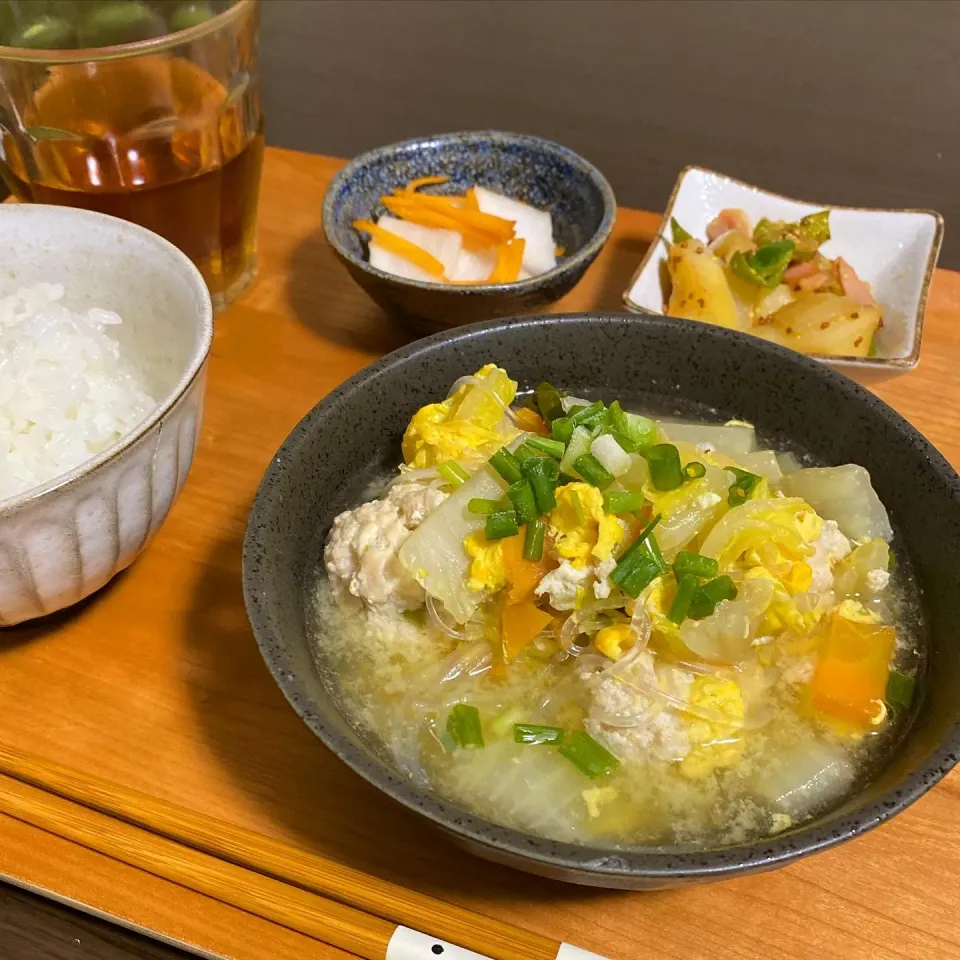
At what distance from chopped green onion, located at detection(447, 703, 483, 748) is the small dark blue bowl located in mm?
836

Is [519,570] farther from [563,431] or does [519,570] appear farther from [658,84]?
[658,84]

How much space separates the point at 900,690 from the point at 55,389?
123 cm

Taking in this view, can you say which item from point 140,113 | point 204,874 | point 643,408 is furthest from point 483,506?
point 140,113

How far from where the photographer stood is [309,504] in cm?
132

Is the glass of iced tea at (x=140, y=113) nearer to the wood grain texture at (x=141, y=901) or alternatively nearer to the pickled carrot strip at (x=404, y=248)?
the pickled carrot strip at (x=404, y=248)

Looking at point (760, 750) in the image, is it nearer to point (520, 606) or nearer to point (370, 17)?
point (520, 606)

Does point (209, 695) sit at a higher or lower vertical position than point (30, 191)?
lower

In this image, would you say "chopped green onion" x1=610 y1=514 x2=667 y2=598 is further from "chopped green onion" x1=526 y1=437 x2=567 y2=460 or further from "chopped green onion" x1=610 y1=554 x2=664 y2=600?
"chopped green onion" x1=526 y1=437 x2=567 y2=460

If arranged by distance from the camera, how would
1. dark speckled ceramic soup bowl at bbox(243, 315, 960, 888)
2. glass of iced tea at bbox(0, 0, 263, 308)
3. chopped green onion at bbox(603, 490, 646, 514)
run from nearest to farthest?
dark speckled ceramic soup bowl at bbox(243, 315, 960, 888), chopped green onion at bbox(603, 490, 646, 514), glass of iced tea at bbox(0, 0, 263, 308)

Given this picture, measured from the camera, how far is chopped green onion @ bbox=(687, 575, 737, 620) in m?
1.12

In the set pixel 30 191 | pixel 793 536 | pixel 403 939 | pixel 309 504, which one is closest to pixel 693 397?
pixel 793 536

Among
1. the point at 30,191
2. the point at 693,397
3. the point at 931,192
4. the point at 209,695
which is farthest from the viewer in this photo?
the point at 931,192

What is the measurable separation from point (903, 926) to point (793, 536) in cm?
47

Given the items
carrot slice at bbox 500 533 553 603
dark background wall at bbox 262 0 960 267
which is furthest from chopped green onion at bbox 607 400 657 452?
dark background wall at bbox 262 0 960 267
